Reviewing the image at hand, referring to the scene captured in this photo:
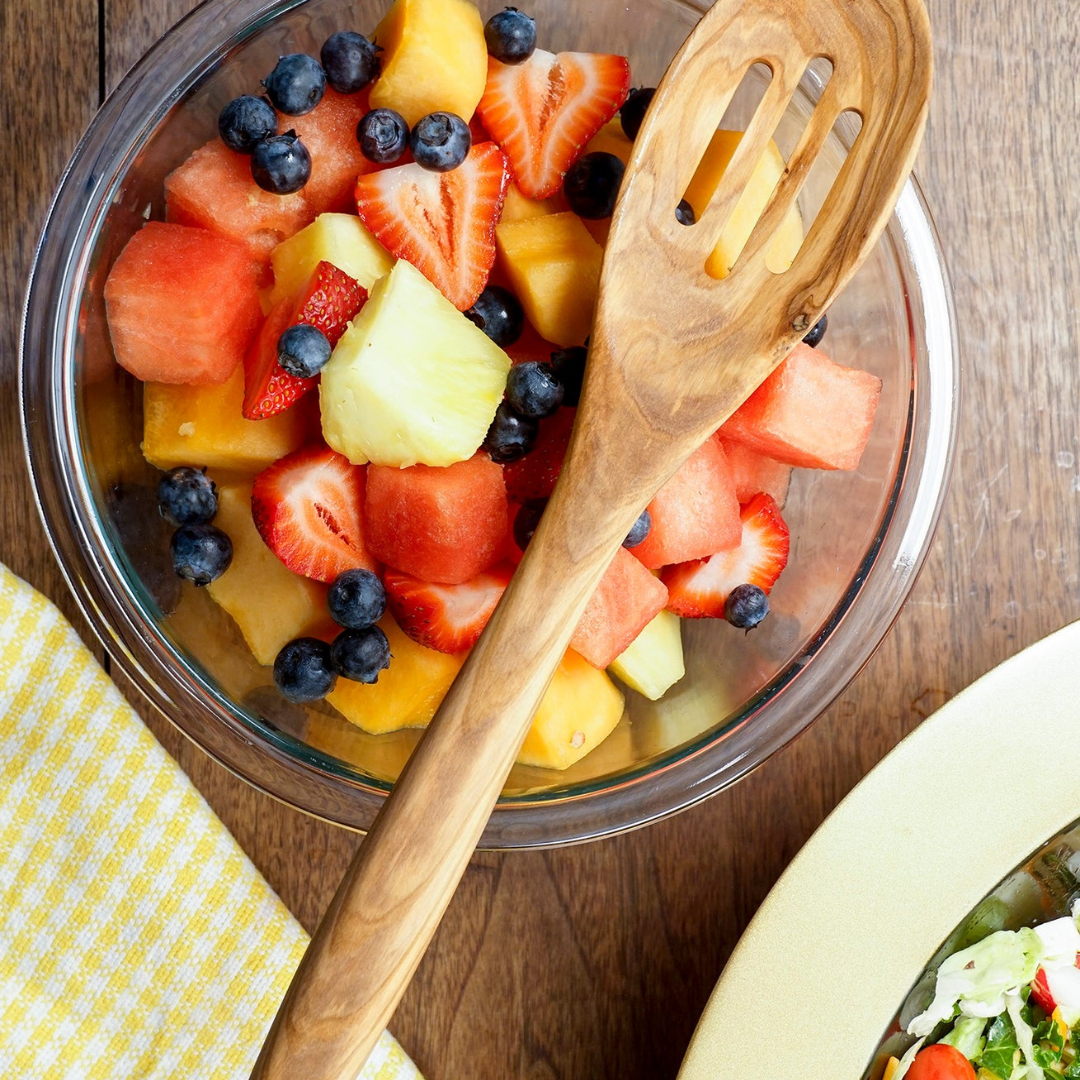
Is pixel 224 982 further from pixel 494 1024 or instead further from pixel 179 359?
pixel 179 359

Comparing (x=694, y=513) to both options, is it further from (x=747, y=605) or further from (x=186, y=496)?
(x=186, y=496)

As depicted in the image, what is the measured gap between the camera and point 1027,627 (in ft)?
3.75

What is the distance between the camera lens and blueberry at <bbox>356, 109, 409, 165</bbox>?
0.90m

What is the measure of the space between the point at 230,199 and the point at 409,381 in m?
0.23

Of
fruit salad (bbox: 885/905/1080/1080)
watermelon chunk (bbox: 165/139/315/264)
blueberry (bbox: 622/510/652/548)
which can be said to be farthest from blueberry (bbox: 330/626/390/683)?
fruit salad (bbox: 885/905/1080/1080)

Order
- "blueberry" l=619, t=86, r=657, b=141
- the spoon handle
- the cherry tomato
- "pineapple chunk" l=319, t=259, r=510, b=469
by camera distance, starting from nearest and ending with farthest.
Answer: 1. the spoon handle
2. "pineapple chunk" l=319, t=259, r=510, b=469
3. "blueberry" l=619, t=86, r=657, b=141
4. the cherry tomato

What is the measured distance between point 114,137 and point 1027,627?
94 cm

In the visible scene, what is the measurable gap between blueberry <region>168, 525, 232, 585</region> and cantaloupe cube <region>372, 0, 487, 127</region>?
0.37 metres

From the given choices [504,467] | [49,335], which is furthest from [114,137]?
[504,467]

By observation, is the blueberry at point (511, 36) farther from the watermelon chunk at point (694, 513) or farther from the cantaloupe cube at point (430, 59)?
the watermelon chunk at point (694, 513)

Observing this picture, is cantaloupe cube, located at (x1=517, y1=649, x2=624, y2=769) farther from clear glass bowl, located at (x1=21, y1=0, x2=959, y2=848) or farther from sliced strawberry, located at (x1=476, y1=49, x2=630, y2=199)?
sliced strawberry, located at (x1=476, y1=49, x2=630, y2=199)

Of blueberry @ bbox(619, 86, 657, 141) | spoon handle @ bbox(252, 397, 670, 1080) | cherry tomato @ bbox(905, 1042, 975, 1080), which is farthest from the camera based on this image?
cherry tomato @ bbox(905, 1042, 975, 1080)

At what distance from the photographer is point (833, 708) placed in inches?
44.0

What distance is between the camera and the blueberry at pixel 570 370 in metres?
0.89
